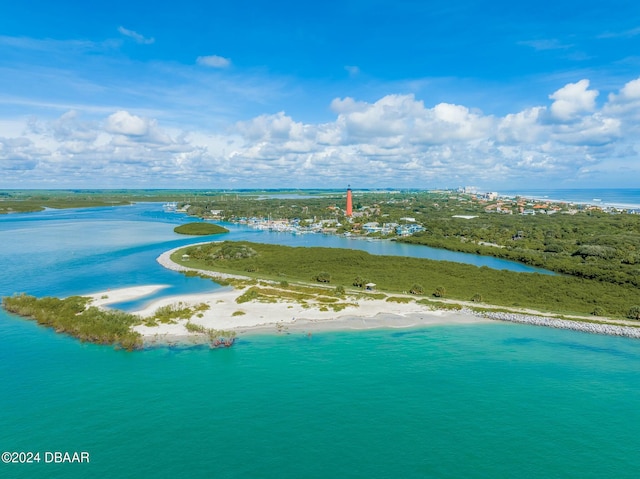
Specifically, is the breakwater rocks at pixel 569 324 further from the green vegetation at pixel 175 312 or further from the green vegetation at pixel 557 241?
the green vegetation at pixel 175 312

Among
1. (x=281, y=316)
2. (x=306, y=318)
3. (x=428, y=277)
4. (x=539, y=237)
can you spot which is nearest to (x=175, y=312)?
(x=281, y=316)

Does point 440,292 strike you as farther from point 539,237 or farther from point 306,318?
point 539,237

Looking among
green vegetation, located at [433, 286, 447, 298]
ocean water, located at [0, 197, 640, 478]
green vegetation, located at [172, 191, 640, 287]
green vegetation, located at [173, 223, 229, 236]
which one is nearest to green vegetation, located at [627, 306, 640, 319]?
ocean water, located at [0, 197, 640, 478]

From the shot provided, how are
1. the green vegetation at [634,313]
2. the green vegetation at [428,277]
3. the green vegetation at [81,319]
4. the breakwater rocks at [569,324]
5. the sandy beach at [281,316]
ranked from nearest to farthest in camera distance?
the green vegetation at [81,319] → the breakwater rocks at [569,324] → the sandy beach at [281,316] → the green vegetation at [634,313] → the green vegetation at [428,277]

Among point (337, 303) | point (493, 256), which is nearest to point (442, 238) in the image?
point (493, 256)

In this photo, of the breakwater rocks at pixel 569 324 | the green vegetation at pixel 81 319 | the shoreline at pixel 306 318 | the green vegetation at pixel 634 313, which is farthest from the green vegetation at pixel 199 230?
the green vegetation at pixel 634 313

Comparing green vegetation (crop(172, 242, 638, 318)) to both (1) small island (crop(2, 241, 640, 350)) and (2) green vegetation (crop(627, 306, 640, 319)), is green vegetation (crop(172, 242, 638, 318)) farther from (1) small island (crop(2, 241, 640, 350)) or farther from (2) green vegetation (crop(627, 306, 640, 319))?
(2) green vegetation (crop(627, 306, 640, 319))

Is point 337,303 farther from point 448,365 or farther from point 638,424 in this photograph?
point 638,424
